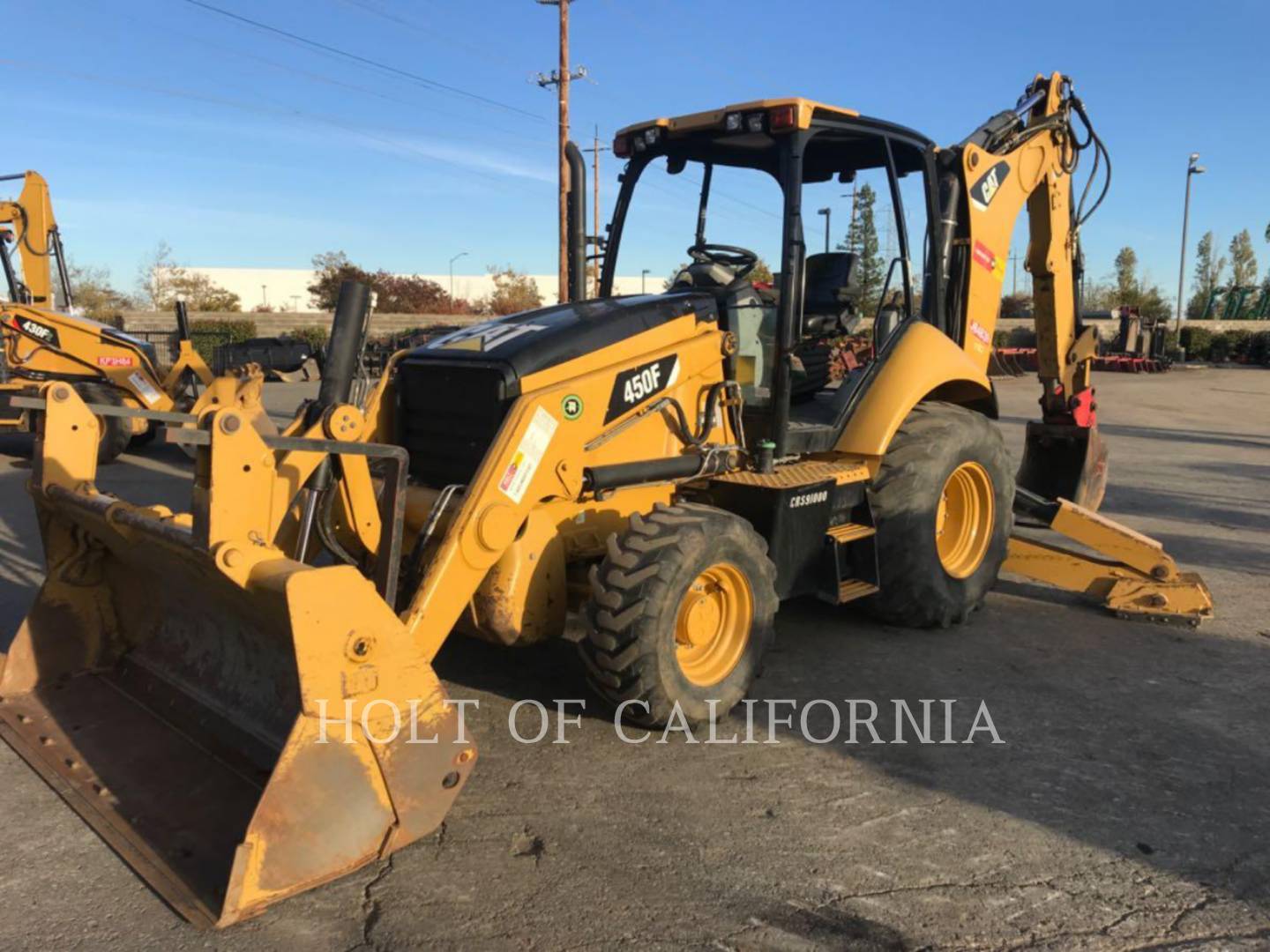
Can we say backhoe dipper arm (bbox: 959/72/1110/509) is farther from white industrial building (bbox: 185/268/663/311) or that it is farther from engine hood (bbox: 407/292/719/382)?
white industrial building (bbox: 185/268/663/311)

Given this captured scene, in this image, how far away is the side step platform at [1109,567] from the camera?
18.4ft

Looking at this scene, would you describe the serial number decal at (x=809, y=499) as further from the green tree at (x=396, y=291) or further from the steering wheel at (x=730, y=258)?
the green tree at (x=396, y=291)

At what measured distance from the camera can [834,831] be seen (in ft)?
10.8

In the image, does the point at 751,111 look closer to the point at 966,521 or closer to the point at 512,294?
the point at 966,521

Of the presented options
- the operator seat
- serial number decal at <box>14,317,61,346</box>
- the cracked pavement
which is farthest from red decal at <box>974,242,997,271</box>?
serial number decal at <box>14,317,61,346</box>

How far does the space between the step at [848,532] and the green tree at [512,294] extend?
46.6m

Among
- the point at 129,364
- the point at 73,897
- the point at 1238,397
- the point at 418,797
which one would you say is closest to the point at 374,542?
the point at 418,797

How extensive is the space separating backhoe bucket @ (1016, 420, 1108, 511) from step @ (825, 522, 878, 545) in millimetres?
2620

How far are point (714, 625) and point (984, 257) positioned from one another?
10.2 ft

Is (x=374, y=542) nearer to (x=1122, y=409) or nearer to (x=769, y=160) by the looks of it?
(x=769, y=160)

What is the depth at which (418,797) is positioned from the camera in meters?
3.06

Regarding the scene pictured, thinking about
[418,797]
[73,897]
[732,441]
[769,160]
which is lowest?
[73,897]

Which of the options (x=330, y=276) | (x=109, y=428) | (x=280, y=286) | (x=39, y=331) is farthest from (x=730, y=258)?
(x=280, y=286)

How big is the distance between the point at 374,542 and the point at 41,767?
4.63 feet
